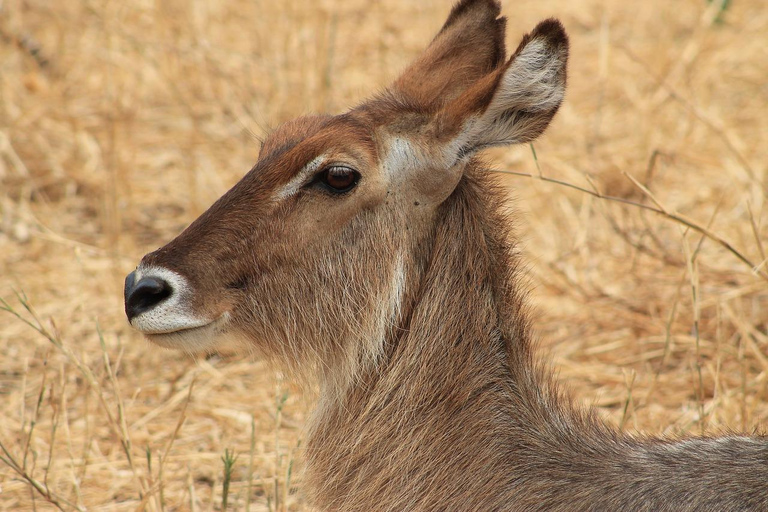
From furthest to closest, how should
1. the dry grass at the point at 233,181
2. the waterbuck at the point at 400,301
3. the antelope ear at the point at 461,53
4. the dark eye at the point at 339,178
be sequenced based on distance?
the dry grass at the point at 233,181 → the antelope ear at the point at 461,53 → the dark eye at the point at 339,178 → the waterbuck at the point at 400,301

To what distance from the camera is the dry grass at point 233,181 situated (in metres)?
4.23

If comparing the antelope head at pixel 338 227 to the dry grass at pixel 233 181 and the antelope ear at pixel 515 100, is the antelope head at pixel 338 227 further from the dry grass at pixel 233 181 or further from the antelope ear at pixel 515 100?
the dry grass at pixel 233 181

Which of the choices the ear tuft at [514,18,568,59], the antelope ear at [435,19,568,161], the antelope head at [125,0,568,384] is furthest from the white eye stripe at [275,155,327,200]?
the ear tuft at [514,18,568,59]

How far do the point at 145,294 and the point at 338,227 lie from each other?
67 cm

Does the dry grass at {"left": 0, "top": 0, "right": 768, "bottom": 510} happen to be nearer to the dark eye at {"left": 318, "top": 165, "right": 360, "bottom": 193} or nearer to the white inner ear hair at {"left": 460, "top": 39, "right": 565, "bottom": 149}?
the white inner ear hair at {"left": 460, "top": 39, "right": 565, "bottom": 149}

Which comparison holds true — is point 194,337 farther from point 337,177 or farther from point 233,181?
point 233,181

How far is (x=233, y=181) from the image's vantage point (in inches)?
272

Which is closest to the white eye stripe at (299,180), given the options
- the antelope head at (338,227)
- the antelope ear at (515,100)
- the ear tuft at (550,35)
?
the antelope head at (338,227)

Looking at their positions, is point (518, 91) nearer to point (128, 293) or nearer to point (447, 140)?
point (447, 140)

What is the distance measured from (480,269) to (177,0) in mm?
5492

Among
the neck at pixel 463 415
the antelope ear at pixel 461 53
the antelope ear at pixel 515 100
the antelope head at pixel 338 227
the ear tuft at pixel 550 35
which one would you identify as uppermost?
the antelope ear at pixel 461 53

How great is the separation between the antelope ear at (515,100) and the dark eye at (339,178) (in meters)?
0.33

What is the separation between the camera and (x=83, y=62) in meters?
8.19

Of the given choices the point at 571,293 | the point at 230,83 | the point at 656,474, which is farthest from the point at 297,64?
the point at 656,474
